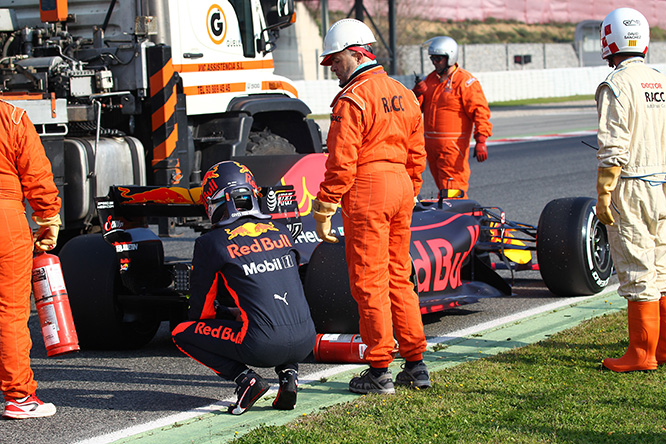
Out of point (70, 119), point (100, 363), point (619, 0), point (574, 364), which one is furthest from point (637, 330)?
point (619, 0)

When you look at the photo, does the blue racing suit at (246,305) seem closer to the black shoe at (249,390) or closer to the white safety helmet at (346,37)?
the black shoe at (249,390)

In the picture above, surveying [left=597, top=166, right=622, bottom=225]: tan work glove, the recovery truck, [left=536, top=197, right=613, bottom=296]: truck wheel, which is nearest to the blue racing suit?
[left=597, top=166, right=622, bottom=225]: tan work glove

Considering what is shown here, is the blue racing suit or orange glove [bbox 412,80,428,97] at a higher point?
orange glove [bbox 412,80,428,97]

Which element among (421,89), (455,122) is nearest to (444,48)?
(421,89)

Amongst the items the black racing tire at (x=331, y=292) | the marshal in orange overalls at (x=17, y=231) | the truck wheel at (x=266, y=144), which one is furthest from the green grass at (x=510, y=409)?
the truck wheel at (x=266, y=144)

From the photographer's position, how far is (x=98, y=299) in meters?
5.66

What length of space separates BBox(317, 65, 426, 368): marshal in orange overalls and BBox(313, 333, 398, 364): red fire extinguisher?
550 mm

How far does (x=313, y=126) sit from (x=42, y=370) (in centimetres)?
502

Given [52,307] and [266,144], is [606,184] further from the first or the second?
[266,144]

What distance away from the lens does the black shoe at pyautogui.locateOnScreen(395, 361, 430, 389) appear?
471cm

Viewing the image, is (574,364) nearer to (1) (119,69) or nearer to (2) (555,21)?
(1) (119,69)

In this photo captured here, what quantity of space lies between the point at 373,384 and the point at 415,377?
8.9 inches

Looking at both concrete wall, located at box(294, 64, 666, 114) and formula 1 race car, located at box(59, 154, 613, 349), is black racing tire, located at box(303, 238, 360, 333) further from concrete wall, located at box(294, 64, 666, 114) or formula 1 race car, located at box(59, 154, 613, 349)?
concrete wall, located at box(294, 64, 666, 114)

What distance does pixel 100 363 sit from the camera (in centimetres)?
557
